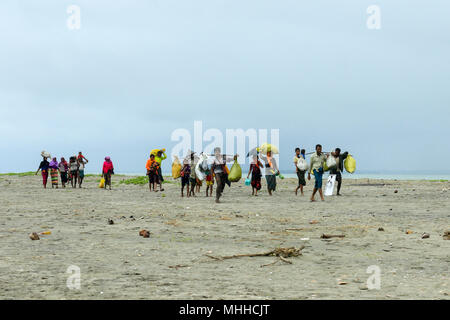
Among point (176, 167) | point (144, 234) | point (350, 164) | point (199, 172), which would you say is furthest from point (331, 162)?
point (144, 234)

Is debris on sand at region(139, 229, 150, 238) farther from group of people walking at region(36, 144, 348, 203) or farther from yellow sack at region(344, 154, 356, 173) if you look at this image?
yellow sack at region(344, 154, 356, 173)

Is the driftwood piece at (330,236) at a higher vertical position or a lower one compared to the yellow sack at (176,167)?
lower

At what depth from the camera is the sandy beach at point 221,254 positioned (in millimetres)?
6449

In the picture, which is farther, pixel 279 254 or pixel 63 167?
pixel 63 167

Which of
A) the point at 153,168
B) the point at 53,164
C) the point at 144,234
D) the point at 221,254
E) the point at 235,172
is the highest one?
the point at 53,164

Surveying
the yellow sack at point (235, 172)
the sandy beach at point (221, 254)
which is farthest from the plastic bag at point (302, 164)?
the sandy beach at point (221, 254)

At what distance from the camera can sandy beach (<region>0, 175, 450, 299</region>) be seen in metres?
6.45

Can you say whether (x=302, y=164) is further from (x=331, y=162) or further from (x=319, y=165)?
(x=319, y=165)

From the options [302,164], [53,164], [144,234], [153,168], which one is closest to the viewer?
[144,234]

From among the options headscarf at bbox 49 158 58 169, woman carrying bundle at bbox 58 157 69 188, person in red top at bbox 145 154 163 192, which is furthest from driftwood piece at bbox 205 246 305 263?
woman carrying bundle at bbox 58 157 69 188

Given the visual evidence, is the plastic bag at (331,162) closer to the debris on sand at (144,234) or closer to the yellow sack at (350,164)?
the yellow sack at (350,164)

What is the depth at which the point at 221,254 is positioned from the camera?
351 inches
